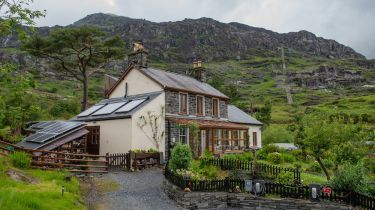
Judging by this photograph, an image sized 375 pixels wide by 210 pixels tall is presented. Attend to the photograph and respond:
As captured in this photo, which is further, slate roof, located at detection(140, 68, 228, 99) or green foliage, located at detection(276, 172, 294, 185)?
slate roof, located at detection(140, 68, 228, 99)

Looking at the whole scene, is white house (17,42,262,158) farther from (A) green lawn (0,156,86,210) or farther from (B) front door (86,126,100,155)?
(A) green lawn (0,156,86,210)

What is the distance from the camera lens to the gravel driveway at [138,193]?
1539 centimetres

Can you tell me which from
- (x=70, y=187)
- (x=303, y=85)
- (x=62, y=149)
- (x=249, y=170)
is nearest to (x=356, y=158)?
(x=249, y=170)

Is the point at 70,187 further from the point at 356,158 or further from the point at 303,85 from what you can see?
the point at 303,85

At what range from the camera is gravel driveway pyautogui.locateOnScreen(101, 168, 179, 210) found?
50.5 ft

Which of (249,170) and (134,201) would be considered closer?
(134,201)

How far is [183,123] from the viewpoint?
28219 millimetres

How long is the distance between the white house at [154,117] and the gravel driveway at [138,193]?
4.89 m

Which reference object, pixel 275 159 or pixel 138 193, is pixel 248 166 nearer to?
pixel 138 193

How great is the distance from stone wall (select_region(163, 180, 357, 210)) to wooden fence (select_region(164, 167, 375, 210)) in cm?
35

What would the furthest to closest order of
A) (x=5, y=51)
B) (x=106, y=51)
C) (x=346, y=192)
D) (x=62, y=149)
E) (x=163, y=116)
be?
(x=5, y=51), (x=106, y=51), (x=163, y=116), (x=62, y=149), (x=346, y=192)

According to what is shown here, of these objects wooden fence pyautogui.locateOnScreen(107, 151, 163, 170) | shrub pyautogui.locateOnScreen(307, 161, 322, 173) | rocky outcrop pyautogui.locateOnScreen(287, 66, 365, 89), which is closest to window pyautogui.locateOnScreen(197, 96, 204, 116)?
wooden fence pyautogui.locateOnScreen(107, 151, 163, 170)

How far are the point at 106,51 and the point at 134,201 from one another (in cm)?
3050

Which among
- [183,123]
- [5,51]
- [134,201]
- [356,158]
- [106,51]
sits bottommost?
[134,201]
